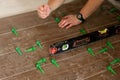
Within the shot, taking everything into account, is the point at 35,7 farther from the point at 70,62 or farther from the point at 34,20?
the point at 70,62

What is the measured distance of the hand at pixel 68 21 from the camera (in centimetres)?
140

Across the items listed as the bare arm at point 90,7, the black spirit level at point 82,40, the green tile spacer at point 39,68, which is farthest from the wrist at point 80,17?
the green tile spacer at point 39,68

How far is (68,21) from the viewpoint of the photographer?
1.40m

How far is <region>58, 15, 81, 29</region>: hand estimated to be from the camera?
140 cm

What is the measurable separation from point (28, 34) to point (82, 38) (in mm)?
340

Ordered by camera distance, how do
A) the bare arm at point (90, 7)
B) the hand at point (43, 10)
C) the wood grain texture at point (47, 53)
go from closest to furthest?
the wood grain texture at point (47, 53)
the hand at point (43, 10)
the bare arm at point (90, 7)

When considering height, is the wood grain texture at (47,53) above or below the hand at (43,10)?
below

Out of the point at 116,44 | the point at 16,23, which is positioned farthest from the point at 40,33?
the point at 116,44

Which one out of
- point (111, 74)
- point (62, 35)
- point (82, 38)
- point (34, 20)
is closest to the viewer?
point (111, 74)

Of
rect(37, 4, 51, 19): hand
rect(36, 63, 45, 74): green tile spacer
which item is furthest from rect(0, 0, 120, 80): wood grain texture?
rect(37, 4, 51, 19): hand

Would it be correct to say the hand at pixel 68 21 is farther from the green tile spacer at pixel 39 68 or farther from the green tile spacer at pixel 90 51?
the green tile spacer at pixel 39 68

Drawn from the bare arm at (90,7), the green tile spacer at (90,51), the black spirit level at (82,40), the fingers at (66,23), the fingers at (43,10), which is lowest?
the green tile spacer at (90,51)

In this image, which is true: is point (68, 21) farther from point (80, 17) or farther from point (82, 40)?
point (82, 40)

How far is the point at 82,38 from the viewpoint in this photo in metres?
1.23
